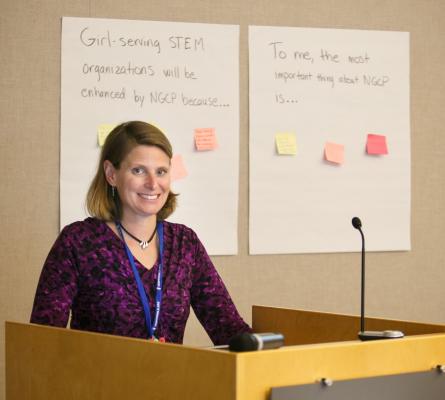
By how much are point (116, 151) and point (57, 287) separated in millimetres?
463

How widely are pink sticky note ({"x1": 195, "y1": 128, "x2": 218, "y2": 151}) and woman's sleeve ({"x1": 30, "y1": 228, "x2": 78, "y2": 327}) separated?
4.65 feet

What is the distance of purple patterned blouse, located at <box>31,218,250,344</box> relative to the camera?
2322 mm

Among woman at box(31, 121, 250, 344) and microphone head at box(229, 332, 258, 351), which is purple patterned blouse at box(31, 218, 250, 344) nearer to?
woman at box(31, 121, 250, 344)

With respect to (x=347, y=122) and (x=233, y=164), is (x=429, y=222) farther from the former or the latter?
(x=233, y=164)

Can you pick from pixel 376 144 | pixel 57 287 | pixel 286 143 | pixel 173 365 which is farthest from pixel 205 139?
pixel 173 365

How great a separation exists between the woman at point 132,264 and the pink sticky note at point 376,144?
162 cm

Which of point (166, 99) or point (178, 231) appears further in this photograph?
point (166, 99)

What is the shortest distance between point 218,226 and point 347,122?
2.66ft

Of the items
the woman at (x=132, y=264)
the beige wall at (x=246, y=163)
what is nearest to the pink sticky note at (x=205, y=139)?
the beige wall at (x=246, y=163)

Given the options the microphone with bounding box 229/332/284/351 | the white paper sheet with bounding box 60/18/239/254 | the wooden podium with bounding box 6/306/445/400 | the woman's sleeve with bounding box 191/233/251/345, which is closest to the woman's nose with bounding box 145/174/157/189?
the woman's sleeve with bounding box 191/233/251/345

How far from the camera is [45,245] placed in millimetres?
3600

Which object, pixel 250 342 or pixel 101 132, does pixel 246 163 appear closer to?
pixel 101 132

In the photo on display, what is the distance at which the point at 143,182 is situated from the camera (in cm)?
249

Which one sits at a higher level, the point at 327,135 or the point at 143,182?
the point at 327,135
